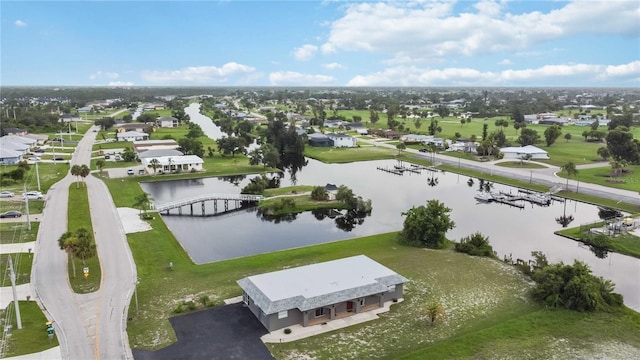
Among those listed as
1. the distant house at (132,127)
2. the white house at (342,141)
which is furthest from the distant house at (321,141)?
the distant house at (132,127)

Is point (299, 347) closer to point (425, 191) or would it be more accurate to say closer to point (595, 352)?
point (595, 352)

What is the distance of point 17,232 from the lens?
144ft

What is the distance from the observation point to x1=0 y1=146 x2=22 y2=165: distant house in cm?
8044

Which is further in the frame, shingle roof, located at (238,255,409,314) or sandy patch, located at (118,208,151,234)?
sandy patch, located at (118,208,151,234)

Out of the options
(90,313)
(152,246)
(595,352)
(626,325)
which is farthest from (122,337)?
(626,325)

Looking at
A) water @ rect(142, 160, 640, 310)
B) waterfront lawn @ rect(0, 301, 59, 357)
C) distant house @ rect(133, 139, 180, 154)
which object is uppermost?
distant house @ rect(133, 139, 180, 154)

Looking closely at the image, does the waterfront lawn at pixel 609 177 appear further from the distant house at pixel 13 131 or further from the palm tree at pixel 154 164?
the distant house at pixel 13 131

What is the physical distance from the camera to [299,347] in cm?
2612

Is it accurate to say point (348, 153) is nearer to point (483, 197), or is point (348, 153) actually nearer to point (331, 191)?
point (331, 191)

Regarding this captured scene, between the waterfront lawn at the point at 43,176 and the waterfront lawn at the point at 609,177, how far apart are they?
75.0 metres

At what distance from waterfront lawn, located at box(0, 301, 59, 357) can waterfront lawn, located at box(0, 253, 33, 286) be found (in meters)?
3.93

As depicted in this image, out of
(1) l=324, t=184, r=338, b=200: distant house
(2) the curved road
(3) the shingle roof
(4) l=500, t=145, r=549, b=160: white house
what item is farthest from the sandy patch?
(4) l=500, t=145, r=549, b=160: white house

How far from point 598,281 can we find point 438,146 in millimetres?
73583

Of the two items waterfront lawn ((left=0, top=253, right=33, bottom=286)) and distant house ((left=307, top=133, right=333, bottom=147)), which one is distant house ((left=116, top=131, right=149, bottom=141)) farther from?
waterfront lawn ((left=0, top=253, right=33, bottom=286))
